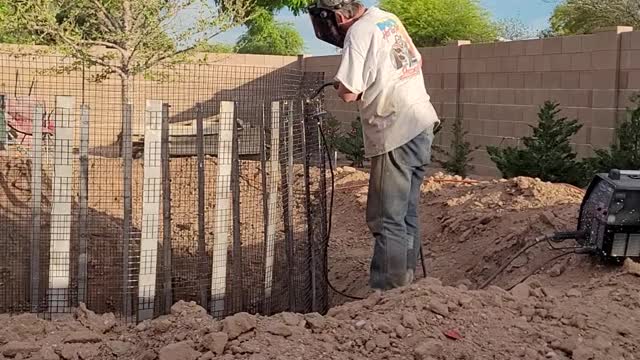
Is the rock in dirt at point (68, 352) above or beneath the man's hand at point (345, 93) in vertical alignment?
beneath

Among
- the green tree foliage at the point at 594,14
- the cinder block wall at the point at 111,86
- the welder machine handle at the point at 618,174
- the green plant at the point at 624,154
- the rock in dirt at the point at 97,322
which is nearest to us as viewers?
the rock in dirt at the point at 97,322

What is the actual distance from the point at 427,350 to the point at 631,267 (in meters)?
2.03

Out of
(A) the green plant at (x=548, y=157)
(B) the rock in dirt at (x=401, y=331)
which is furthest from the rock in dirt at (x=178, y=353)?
(A) the green plant at (x=548, y=157)

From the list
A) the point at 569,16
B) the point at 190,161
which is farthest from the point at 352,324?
the point at 569,16

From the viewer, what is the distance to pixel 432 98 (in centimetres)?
1681

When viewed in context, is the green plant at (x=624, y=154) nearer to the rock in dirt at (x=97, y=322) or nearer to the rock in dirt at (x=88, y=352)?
the rock in dirt at (x=97, y=322)

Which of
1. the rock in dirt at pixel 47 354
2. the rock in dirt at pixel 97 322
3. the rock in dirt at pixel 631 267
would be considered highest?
the rock in dirt at pixel 631 267

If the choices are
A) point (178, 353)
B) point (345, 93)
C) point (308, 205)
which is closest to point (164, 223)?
point (308, 205)

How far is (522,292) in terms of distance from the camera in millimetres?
4320

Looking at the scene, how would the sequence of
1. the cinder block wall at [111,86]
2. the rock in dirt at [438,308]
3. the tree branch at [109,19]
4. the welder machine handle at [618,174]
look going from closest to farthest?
the rock in dirt at [438,308] → the welder machine handle at [618,174] → the cinder block wall at [111,86] → the tree branch at [109,19]

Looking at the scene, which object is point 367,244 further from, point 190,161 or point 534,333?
point 534,333

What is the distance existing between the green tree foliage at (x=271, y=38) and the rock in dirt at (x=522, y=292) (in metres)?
34.6

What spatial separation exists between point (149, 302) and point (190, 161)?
490cm

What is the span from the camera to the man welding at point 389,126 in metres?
5.02
